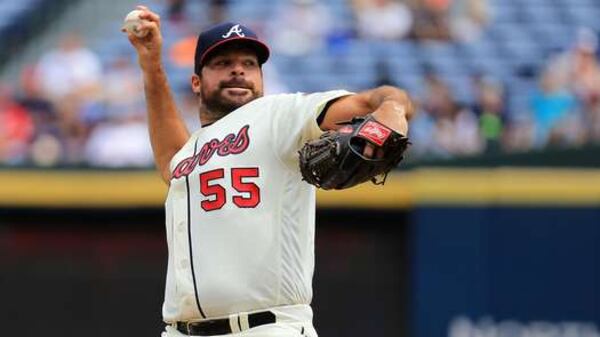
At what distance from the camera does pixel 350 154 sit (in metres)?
3.32

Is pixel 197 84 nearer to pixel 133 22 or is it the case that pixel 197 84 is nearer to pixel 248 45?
pixel 248 45

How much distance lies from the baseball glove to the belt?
0.51 metres

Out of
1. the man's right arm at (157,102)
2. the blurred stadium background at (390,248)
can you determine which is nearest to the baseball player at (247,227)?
the man's right arm at (157,102)

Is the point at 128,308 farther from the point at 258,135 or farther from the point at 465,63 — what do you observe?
the point at 465,63

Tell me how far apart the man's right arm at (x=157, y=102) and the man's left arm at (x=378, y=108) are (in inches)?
47.5

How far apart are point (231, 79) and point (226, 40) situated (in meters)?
0.12

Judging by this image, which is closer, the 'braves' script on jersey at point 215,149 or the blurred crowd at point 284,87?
the 'braves' script on jersey at point 215,149

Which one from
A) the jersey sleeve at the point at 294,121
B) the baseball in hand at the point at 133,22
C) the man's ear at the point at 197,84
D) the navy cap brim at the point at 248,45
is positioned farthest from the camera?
the baseball in hand at the point at 133,22

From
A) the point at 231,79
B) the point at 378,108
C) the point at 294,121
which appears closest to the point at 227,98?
the point at 231,79

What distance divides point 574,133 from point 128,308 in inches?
120

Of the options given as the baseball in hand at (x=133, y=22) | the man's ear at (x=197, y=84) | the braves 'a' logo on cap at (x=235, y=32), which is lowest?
the man's ear at (x=197, y=84)

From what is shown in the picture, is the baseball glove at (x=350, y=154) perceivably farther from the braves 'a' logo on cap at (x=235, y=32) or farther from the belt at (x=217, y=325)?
the braves 'a' logo on cap at (x=235, y=32)

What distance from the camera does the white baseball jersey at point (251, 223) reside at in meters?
3.86

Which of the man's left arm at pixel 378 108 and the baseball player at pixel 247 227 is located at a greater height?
the man's left arm at pixel 378 108
